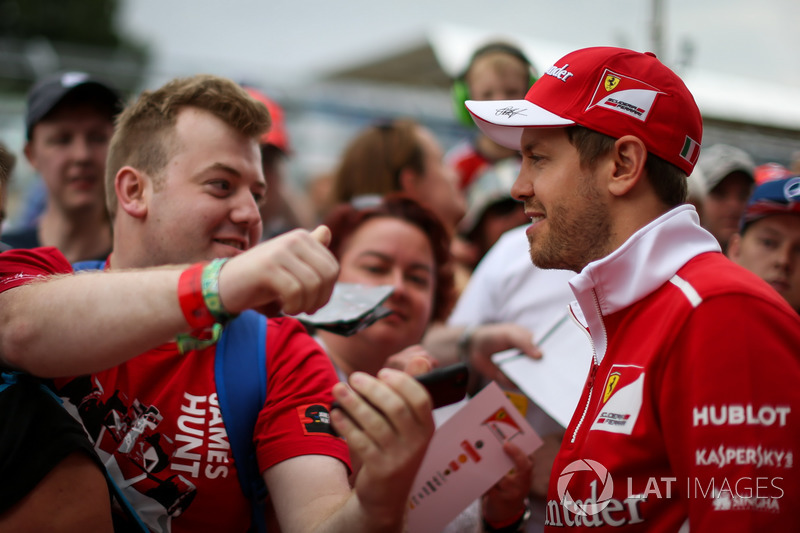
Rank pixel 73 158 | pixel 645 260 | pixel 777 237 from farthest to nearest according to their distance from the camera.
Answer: pixel 73 158 < pixel 777 237 < pixel 645 260

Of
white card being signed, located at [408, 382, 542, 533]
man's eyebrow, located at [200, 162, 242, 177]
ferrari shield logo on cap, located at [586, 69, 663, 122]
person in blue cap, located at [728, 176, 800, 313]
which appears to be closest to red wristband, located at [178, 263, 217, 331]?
man's eyebrow, located at [200, 162, 242, 177]

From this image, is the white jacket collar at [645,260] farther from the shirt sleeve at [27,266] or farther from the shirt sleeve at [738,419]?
the shirt sleeve at [27,266]

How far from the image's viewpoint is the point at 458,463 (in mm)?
2057

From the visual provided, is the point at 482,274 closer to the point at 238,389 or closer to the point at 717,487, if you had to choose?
the point at 238,389

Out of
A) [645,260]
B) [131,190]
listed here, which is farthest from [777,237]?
[131,190]

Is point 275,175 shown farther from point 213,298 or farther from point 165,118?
point 213,298

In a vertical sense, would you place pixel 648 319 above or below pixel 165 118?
below

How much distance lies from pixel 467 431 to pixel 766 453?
35.4 inches

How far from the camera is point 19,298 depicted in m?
1.49

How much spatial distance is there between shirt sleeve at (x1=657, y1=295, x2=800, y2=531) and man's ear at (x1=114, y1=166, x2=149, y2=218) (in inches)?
62.9

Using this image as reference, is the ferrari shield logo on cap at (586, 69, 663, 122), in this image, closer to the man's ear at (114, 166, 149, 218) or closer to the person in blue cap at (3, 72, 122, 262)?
the man's ear at (114, 166, 149, 218)

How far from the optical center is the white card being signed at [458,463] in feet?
6.66

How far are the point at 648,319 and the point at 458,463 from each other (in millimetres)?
781
